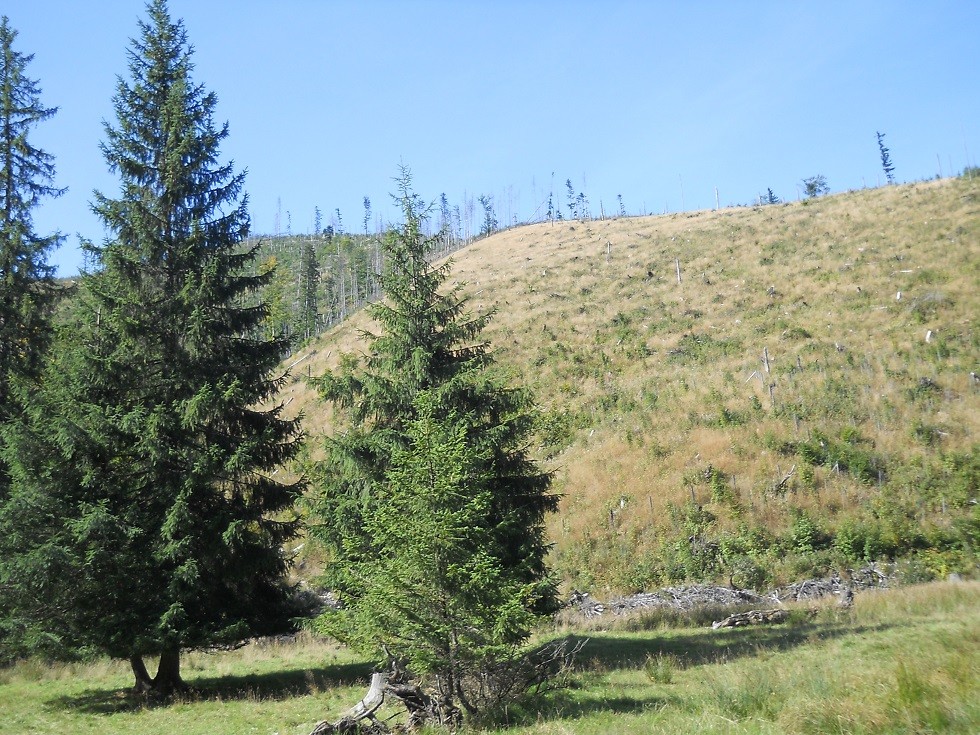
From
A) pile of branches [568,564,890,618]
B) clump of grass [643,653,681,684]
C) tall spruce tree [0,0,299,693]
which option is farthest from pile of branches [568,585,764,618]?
tall spruce tree [0,0,299,693]

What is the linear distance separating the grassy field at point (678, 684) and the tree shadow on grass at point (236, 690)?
50mm

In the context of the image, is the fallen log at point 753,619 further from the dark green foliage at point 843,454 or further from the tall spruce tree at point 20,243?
the tall spruce tree at point 20,243

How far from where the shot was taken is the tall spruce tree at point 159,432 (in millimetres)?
12484

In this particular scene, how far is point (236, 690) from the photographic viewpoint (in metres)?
14.0

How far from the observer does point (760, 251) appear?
174ft

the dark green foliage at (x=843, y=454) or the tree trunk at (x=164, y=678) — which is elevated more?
the dark green foliage at (x=843, y=454)

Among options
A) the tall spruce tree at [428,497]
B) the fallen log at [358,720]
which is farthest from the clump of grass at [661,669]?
the fallen log at [358,720]

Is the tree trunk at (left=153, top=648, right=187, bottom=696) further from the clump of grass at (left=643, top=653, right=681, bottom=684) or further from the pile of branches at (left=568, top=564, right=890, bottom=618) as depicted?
the pile of branches at (left=568, top=564, right=890, bottom=618)

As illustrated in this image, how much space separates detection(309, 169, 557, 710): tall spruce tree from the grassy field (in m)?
1.48

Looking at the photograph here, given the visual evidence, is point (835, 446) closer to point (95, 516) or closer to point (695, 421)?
point (695, 421)

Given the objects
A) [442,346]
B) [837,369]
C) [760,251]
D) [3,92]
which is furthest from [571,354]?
[3,92]

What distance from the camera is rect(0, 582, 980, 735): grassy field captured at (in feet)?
25.4

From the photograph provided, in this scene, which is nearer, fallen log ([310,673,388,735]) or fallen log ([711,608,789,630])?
fallen log ([310,673,388,735])

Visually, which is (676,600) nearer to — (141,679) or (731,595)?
(731,595)
